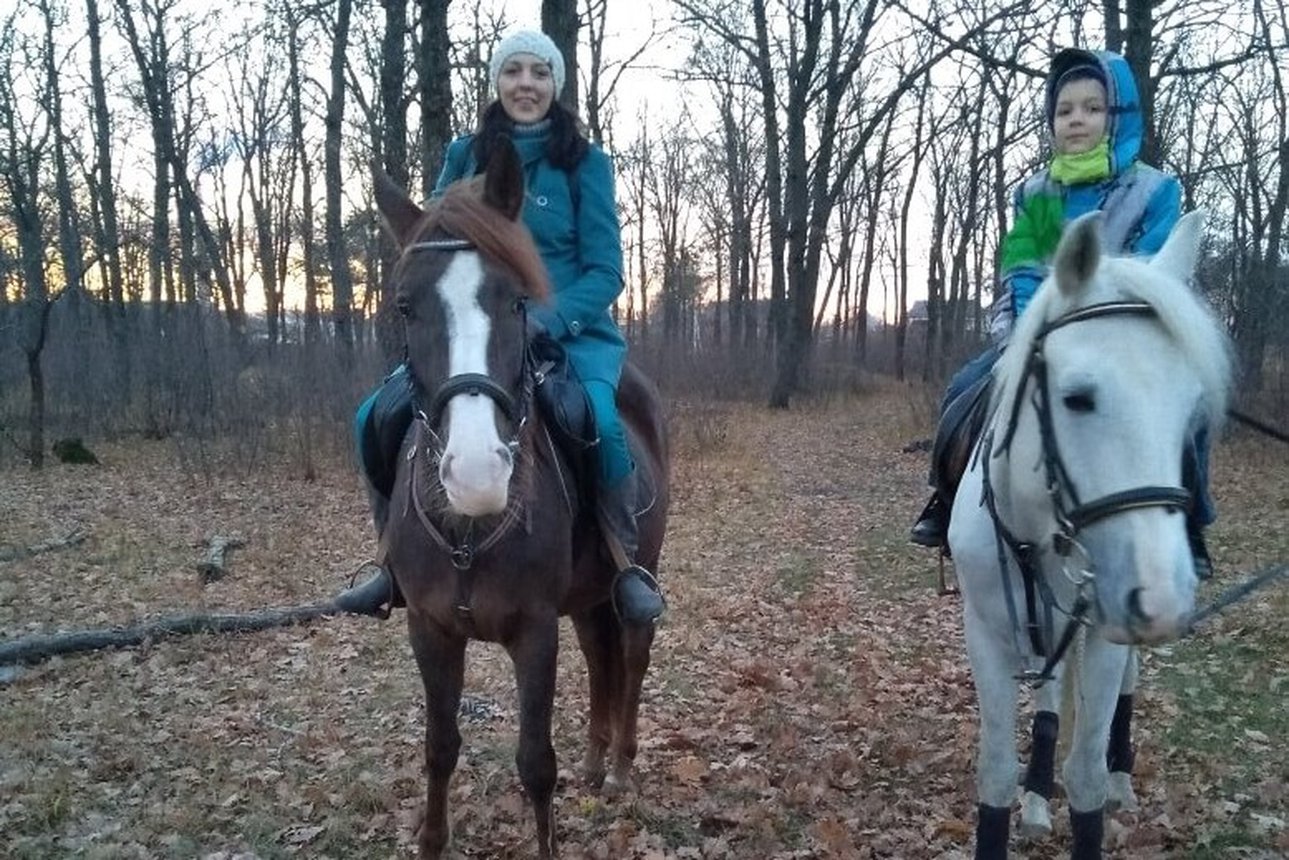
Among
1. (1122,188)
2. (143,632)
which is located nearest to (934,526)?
(1122,188)

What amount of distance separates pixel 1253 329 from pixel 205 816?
20.9 metres

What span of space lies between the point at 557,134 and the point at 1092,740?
306 cm

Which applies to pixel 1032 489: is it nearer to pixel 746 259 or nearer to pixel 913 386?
pixel 913 386

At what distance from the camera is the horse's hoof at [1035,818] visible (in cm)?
402

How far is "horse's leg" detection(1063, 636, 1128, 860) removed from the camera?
3027mm

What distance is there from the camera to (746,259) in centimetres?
3594

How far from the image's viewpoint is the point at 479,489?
2.59 m

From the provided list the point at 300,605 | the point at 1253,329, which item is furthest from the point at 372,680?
the point at 1253,329

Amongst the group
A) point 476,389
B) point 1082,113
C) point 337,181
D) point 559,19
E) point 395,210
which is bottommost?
point 476,389

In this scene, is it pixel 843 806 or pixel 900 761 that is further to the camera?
pixel 900 761

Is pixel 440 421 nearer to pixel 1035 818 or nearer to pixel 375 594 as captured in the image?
pixel 375 594

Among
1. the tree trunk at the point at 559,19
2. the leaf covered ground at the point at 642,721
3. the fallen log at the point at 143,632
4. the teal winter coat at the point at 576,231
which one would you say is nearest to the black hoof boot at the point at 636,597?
the teal winter coat at the point at 576,231

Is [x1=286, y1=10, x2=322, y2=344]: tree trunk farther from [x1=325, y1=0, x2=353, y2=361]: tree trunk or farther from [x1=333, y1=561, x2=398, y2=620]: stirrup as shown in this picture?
[x1=333, y1=561, x2=398, y2=620]: stirrup

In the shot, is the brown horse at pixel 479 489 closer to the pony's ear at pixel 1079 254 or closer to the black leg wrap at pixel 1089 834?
the pony's ear at pixel 1079 254
